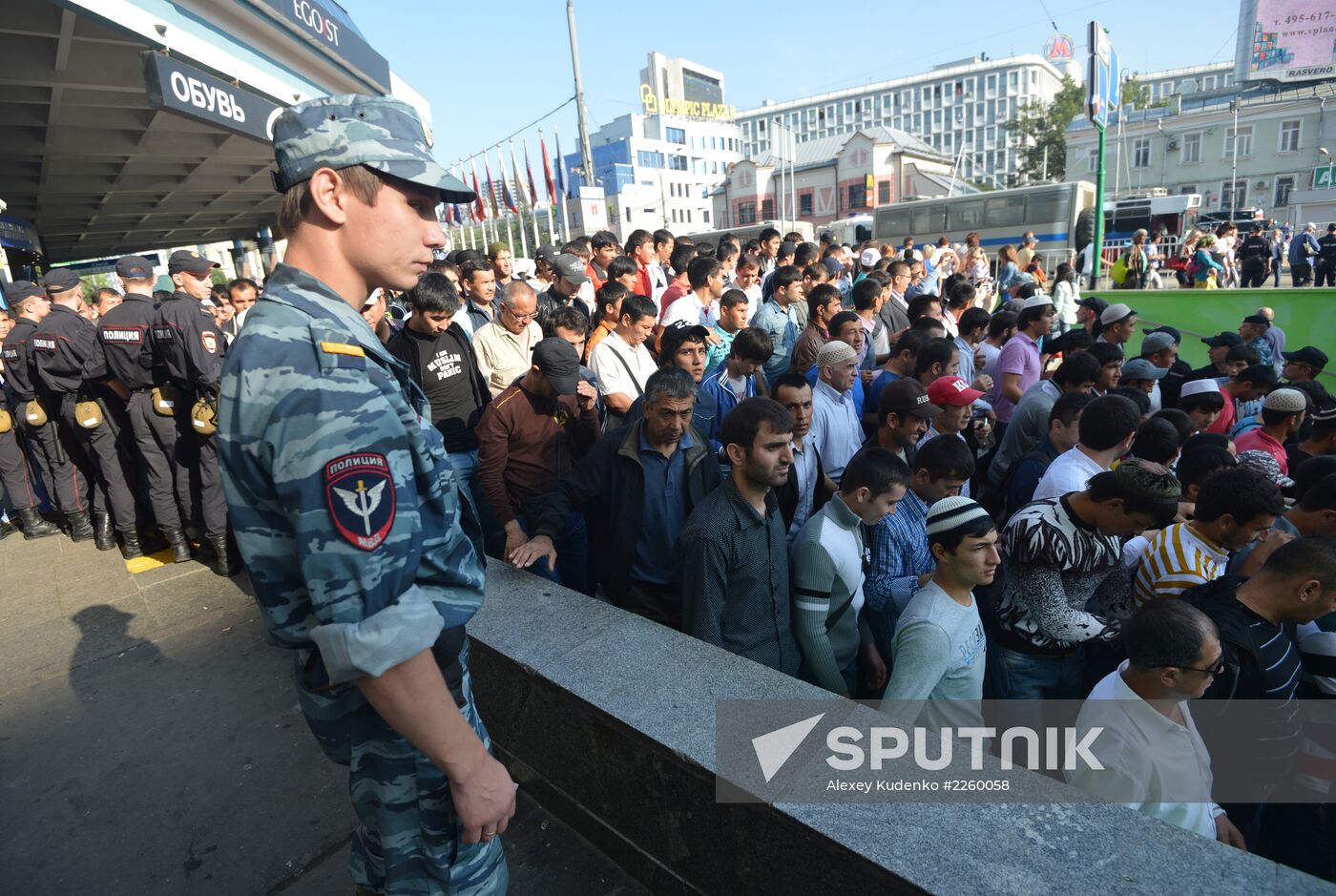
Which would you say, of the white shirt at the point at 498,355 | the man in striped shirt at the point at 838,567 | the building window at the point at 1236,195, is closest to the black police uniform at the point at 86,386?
the white shirt at the point at 498,355

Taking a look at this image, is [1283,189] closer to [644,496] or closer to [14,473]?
[644,496]

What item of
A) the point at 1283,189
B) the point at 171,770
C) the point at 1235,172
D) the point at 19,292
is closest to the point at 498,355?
the point at 171,770

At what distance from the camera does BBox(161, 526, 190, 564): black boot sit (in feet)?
16.7

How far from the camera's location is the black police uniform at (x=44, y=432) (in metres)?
5.44

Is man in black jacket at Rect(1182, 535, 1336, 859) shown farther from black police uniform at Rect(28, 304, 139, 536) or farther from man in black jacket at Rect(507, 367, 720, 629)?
black police uniform at Rect(28, 304, 139, 536)

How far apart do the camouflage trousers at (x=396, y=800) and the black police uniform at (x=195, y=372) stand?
4.15m

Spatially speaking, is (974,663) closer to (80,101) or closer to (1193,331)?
(1193,331)

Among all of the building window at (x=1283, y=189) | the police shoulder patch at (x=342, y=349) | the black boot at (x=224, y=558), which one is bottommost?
the black boot at (x=224, y=558)

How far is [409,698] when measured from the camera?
1104 millimetres

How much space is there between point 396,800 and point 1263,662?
2825 millimetres

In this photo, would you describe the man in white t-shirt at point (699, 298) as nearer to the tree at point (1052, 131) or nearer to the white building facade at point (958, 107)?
the tree at point (1052, 131)

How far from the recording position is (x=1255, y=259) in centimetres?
1777

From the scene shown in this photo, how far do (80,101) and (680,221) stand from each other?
7846 cm

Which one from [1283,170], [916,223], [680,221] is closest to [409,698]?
[916,223]
